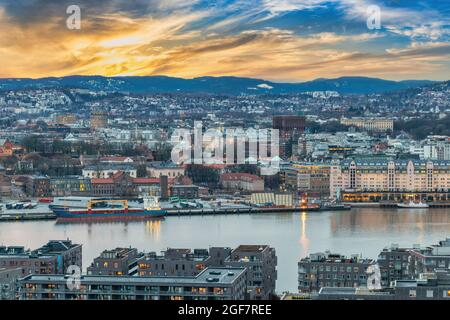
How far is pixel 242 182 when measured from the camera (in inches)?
496

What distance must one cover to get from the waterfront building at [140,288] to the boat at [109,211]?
5.95 meters

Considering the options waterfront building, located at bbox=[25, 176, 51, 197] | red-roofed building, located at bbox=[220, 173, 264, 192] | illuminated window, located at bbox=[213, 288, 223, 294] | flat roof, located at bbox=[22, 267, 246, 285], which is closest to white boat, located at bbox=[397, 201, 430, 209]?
red-roofed building, located at bbox=[220, 173, 264, 192]

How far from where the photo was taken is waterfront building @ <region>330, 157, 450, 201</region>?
39.3ft

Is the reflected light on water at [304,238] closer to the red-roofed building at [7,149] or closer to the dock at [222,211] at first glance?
the dock at [222,211]

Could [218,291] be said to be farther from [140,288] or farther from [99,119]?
[99,119]

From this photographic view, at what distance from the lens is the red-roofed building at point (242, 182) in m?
12.1

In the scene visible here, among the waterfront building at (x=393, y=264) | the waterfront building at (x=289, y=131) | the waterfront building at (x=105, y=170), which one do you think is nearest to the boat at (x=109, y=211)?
the waterfront building at (x=105, y=170)

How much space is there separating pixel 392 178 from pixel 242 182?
2.00 metres

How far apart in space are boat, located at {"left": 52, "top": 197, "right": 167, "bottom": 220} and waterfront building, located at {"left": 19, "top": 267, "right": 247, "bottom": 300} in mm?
5947

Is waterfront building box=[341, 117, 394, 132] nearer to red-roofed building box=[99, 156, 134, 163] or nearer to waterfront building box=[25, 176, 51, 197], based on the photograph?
red-roofed building box=[99, 156, 134, 163]

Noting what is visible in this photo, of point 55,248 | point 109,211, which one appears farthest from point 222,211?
point 55,248
